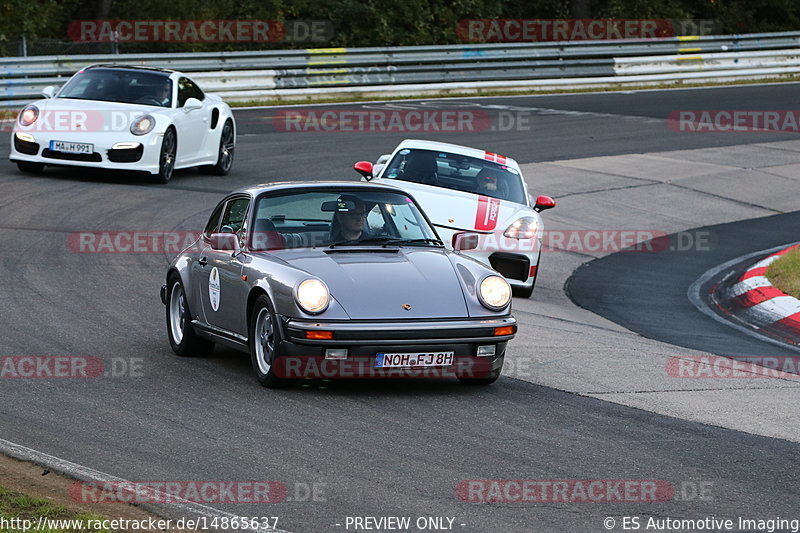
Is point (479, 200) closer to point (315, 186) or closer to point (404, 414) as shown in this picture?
point (315, 186)

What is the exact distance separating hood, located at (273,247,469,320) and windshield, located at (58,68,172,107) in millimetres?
10033

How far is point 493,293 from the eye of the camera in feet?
26.0

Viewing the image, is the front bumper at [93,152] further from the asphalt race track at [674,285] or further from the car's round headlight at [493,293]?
the car's round headlight at [493,293]

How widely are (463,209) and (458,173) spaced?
0.91 m

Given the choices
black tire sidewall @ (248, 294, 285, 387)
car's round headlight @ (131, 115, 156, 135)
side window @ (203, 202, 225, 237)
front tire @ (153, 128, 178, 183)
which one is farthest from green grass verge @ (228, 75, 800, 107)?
black tire sidewall @ (248, 294, 285, 387)

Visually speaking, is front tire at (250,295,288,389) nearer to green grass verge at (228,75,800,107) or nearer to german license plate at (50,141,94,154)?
german license plate at (50,141,94,154)

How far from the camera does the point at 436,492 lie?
5738 millimetres

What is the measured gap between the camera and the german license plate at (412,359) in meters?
7.52

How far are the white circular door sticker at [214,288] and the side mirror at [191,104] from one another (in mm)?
9393

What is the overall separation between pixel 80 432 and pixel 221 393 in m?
1.16

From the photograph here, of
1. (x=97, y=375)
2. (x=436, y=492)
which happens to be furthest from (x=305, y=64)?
(x=436, y=492)

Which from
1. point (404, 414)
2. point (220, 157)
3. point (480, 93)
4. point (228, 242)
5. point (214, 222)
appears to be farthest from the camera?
point (480, 93)

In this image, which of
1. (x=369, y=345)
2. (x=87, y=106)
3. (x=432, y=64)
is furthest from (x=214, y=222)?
(x=432, y=64)

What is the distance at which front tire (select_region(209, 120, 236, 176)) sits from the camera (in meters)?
19.0
